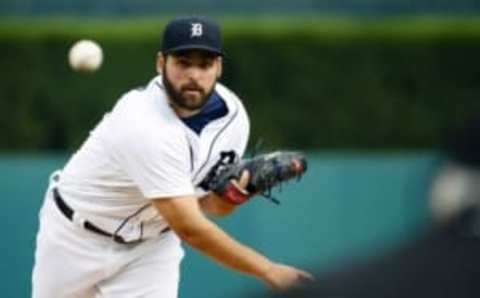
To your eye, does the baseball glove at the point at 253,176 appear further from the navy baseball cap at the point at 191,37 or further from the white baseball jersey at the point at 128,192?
the navy baseball cap at the point at 191,37

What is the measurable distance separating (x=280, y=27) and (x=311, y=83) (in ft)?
2.26

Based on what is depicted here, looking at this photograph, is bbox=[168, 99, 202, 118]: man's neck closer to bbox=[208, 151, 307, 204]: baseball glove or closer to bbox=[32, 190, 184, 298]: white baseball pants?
bbox=[208, 151, 307, 204]: baseball glove

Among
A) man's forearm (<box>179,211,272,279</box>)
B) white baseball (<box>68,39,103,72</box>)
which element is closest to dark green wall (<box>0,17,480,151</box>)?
white baseball (<box>68,39,103,72</box>)

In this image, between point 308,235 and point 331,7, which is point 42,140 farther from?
point 331,7

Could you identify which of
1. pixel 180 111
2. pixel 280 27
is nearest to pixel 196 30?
pixel 180 111

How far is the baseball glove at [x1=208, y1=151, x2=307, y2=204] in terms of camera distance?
17.1ft

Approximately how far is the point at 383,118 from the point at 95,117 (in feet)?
8.16

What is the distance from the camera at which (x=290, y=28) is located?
A: 12961mm

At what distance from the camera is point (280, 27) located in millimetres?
12969

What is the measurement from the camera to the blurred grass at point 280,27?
40.8 feet

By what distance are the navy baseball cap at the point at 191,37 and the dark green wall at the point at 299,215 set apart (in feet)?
14.7

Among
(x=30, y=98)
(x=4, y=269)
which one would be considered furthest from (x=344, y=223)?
(x=30, y=98)

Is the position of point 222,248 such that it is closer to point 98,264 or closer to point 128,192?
point 128,192

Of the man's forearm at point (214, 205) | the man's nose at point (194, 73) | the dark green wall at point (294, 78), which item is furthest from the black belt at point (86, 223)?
the dark green wall at point (294, 78)
